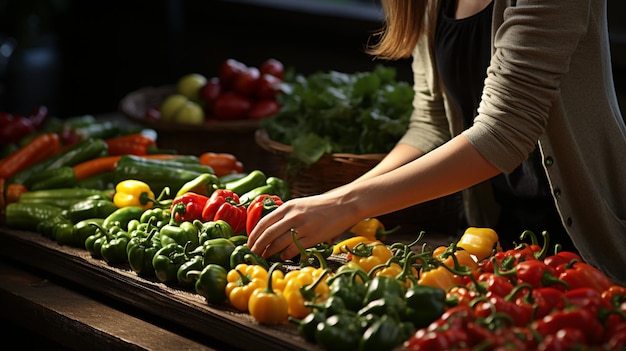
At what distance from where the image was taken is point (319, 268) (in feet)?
7.13

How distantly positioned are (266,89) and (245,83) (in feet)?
0.32

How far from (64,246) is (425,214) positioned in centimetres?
109

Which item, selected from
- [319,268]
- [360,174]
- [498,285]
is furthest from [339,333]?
[360,174]

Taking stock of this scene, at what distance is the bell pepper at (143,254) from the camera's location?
2.29 m

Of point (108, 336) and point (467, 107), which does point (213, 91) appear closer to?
point (467, 107)

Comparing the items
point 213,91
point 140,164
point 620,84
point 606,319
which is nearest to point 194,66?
point 213,91

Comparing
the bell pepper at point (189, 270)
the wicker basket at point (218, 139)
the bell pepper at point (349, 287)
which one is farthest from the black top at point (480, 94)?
the wicker basket at point (218, 139)

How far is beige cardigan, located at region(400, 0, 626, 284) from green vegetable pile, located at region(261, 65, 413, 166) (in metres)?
0.73

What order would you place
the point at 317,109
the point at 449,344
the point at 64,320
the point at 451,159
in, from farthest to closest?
the point at 317,109 → the point at 64,320 → the point at 451,159 → the point at 449,344

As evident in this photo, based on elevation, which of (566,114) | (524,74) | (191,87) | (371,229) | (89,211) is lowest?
(371,229)

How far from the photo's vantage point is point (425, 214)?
2834 millimetres

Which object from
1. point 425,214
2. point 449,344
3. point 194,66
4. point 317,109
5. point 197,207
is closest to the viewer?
point 449,344

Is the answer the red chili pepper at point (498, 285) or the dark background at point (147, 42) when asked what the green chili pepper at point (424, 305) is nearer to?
the red chili pepper at point (498, 285)

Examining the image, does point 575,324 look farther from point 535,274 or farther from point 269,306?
point 269,306
